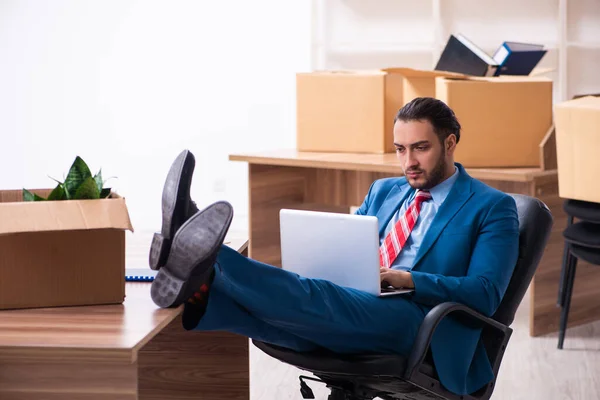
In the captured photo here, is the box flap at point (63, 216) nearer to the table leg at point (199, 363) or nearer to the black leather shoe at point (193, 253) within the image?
the black leather shoe at point (193, 253)

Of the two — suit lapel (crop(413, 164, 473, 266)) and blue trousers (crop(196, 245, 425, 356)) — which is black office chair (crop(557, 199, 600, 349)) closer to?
suit lapel (crop(413, 164, 473, 266))

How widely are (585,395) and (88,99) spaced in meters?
4.22

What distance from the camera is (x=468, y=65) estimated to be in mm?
4055

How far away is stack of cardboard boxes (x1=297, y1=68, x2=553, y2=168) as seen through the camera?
3652 mm

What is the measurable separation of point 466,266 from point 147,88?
4327 mm

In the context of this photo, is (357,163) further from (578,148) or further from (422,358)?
(422,358)

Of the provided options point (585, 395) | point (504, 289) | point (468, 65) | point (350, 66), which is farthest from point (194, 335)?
point (350, 66)

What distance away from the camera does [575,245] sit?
3463 millimetres

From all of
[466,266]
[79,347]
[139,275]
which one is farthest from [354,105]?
[79,347]

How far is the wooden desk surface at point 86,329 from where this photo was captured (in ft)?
5.29

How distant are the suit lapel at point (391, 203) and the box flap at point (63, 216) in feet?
2.74

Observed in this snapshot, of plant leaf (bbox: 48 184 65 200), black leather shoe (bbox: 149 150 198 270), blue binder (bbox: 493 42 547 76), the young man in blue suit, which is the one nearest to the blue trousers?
the young man in blue suit

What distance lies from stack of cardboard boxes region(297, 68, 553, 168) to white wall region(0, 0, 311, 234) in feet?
6.56

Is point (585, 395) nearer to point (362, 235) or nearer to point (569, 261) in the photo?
point (569, 261)
